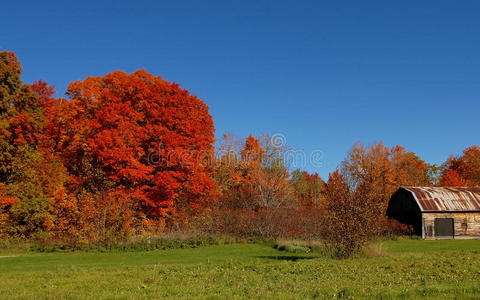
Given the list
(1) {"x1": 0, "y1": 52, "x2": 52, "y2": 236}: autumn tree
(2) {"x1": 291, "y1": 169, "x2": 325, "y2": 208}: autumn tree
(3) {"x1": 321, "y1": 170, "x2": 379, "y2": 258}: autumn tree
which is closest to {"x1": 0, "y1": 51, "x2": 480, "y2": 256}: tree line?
(1) {"x1": 0, "y1": 52, "x2": 52, "y2": 236}: autumn tree

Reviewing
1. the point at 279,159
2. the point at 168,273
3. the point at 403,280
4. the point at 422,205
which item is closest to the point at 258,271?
the point at 168,273

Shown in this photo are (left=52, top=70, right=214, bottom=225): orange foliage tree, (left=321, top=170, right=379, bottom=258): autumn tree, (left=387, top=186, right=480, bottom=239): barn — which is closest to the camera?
(left=321, top=170, right=379, bottom=258): autumn tree

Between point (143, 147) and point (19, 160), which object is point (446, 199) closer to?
point (143, 147)

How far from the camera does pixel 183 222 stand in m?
32.3

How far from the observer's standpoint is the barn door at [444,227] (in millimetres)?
39188

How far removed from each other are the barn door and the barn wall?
355 millimetres

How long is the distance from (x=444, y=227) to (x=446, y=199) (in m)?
2.96

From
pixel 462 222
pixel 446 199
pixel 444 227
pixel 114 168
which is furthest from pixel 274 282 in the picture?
pixel 446 199

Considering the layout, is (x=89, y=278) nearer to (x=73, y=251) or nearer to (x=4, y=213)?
(x=73, y=251)

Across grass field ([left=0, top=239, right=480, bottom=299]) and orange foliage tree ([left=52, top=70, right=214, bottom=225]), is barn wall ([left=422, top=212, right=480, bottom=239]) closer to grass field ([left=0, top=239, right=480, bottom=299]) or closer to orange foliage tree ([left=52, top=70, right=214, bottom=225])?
orange foliage tree ([left=52, top=70, right=214, bottom=225])

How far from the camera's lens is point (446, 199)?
133 ft

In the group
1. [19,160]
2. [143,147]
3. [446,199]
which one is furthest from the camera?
[446,199]

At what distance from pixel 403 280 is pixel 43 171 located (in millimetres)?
26451

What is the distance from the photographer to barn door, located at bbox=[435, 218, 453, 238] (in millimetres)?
39188
